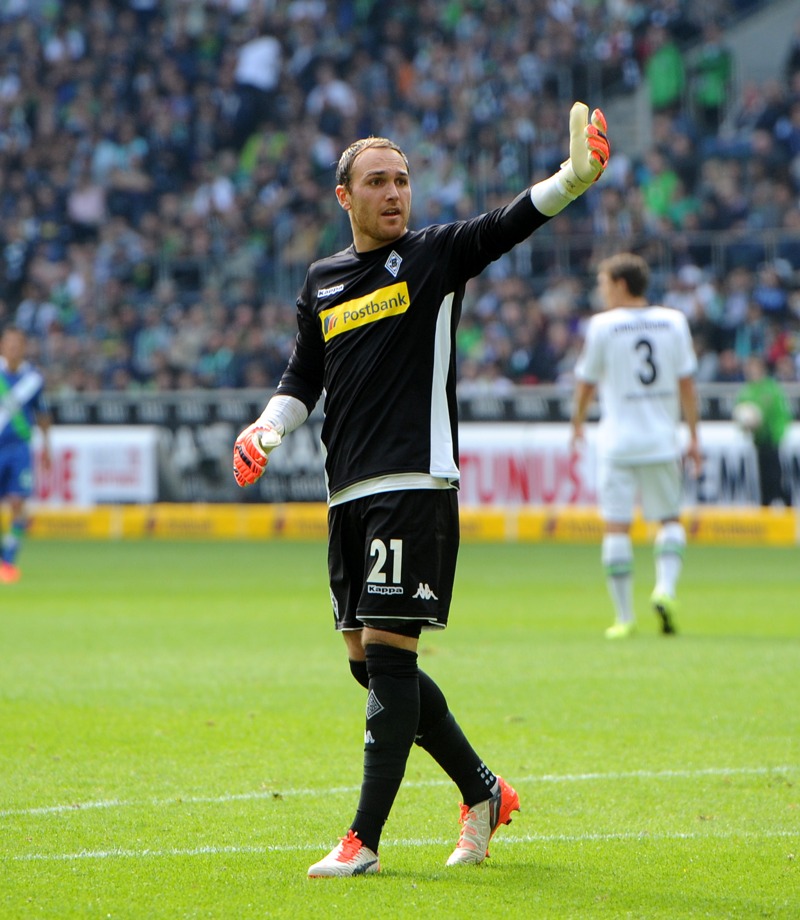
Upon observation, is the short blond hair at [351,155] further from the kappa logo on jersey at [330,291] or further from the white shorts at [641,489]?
the white shorts at [641,489]

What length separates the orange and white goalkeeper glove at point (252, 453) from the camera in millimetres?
5098

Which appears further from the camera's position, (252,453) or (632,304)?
(632,304)

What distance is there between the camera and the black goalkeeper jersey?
5.05 m

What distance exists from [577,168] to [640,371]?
660cm

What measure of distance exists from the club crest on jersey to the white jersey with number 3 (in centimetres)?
617

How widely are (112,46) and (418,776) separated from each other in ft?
95.1

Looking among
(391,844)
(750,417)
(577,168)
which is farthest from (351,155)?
(750,417)

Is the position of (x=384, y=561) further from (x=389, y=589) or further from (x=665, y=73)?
(x=665, y=73)

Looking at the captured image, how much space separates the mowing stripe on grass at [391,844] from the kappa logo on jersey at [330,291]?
1814 mm

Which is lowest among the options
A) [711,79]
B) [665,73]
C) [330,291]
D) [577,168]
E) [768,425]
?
[768,425]

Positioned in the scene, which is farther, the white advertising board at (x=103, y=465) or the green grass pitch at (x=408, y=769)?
the white advertising board at (x=103, y=465)

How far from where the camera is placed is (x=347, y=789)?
6246 mm

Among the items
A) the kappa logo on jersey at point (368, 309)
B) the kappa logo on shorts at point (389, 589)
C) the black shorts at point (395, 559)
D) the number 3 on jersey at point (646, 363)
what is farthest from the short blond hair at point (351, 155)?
the number 3 on jersey at point (646, 363)

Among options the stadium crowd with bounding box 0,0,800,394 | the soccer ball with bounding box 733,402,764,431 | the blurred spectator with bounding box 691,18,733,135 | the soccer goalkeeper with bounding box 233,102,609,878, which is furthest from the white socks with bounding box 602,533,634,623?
the blurred spectator with bounding box 691,18,733,135
